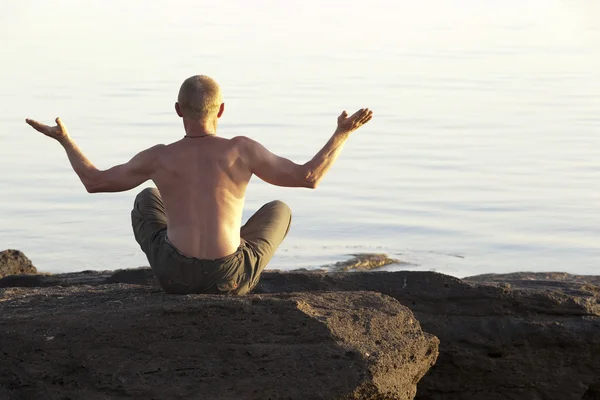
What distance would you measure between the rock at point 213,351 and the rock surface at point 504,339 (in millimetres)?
866

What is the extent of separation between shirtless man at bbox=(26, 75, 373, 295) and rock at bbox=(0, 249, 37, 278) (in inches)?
114

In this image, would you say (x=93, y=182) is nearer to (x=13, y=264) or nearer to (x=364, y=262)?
(x=13, y=264)

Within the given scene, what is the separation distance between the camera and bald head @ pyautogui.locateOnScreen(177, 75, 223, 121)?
6.45 metres

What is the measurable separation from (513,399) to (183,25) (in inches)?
1593

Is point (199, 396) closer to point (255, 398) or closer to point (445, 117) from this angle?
point (255, 398)

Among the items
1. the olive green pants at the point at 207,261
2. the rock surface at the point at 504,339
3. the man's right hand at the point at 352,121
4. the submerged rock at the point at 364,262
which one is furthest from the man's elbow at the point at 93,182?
the submerged rock at the point at 364,262

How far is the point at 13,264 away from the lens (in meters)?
9.33

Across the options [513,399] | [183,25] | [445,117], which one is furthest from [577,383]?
[183,25]

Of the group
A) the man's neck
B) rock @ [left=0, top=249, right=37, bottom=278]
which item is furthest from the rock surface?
rock @ [left=0, top=249, right=37, bottom=278]

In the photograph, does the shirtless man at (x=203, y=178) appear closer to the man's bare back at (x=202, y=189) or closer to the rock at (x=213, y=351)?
the man's bare back at (x=202, y=189)

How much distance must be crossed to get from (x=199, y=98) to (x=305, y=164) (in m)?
0.64

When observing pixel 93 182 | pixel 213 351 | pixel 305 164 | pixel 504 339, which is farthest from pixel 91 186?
pixel 504 339

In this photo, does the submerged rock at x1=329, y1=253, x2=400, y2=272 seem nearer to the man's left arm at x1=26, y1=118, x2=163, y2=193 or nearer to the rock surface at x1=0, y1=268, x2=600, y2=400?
the rock surface at x1=0, y1=268, x2=600, y2=400

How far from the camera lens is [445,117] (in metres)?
22.8
